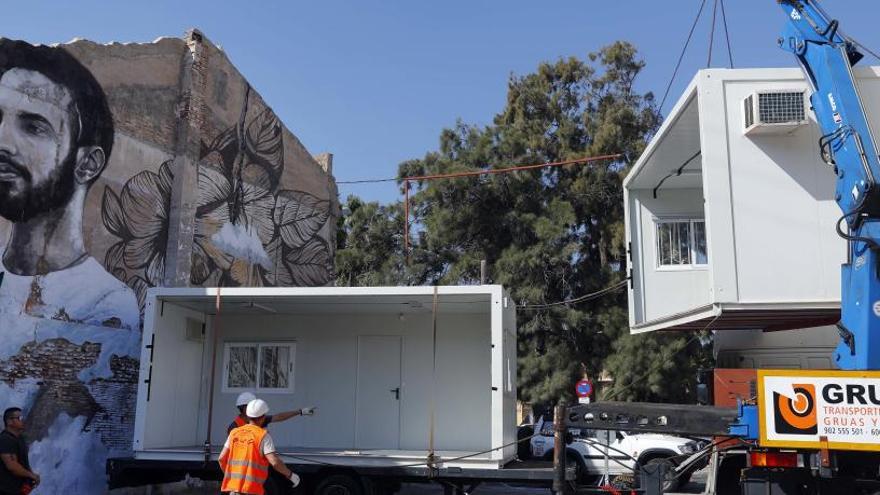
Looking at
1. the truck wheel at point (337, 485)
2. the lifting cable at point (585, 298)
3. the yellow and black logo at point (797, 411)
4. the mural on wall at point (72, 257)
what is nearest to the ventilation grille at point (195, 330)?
the mural on wall at point (72, 257)

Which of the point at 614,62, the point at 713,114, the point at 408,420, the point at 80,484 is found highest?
the point at 614,62

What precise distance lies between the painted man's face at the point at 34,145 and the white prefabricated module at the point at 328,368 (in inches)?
101

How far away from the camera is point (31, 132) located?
12391 mm

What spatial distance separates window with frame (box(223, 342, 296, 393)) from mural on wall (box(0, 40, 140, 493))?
1684 mm

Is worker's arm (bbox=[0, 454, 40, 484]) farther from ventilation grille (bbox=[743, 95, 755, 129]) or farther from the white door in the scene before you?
ventilation grille (bbox=[743, 95, 755, 129])

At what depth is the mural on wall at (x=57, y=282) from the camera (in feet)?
39.5

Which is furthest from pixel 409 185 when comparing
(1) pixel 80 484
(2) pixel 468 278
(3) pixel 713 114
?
(3) pixel 713 114

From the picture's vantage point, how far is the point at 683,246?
1237cm

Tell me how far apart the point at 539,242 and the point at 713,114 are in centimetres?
1500

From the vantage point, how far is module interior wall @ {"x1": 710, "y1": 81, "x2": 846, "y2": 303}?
365 inches

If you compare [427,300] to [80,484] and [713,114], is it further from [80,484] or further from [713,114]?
[80,484]

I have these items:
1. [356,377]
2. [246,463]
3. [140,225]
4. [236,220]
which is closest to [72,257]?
[140,225]

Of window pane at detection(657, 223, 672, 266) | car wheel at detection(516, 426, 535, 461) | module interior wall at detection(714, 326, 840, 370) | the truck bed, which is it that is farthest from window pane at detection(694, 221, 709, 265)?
the truck bed

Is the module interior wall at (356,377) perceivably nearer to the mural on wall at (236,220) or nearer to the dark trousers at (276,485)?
the mural on wall at (236,220)
